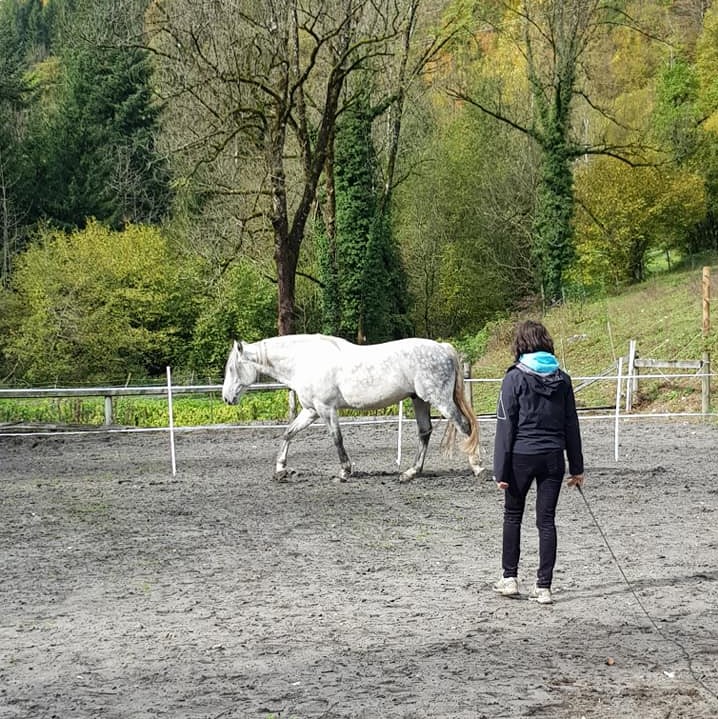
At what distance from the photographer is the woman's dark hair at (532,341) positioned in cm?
622

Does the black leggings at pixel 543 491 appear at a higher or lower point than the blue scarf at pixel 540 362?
lower

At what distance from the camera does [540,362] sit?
20.3 feet

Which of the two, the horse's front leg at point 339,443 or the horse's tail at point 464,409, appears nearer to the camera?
the horse's tail at point 464,409

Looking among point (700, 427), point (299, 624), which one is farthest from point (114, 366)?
point (299, 624)

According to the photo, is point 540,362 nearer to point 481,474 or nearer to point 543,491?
point 543,491

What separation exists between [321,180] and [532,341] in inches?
1061

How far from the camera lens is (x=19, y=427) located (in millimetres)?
19031

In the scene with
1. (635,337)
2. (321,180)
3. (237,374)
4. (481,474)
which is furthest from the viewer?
(321,180)

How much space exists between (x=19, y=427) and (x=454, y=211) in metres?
24.4

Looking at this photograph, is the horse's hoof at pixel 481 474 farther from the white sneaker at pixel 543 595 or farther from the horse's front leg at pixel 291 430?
the white sneaker at pixel 543 595

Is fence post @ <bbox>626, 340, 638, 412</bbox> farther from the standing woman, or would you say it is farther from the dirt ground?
the standing woman

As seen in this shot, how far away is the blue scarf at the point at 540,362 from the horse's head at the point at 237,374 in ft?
22.5

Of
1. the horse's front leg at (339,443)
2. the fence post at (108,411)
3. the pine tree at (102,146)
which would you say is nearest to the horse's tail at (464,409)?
the horse's front leg at (339,443)

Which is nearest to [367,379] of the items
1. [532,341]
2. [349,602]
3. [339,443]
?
[339,443]
